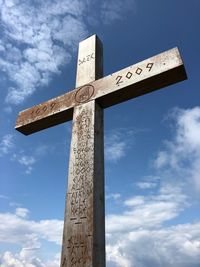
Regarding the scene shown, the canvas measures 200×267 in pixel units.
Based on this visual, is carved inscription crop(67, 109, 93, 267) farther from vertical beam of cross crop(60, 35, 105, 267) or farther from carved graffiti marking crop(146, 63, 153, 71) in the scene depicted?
carved graffiti marking crop(146, 63, 153, 71)

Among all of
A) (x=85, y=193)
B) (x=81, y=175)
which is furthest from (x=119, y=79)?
(x=85, y=193)

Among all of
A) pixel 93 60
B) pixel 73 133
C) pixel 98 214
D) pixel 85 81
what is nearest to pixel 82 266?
pixel 98 214

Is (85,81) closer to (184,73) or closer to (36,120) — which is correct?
(36,120)

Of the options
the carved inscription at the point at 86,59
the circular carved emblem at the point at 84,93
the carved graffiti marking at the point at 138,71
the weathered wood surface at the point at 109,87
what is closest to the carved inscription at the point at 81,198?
the circular carved emblem at the point at 84,93

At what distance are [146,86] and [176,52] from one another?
0.59 metres

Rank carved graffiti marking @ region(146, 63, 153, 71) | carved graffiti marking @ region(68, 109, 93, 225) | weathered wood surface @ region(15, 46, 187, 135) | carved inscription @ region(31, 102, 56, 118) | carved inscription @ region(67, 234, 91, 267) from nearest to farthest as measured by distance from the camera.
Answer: carved inscription @ region(67, 234, 91, 267) → carved graffiti marking @ region(68, 109, 93, 225) → weathered wood surface @ region(15, 46, 187, 135) → carved graffiti marking @ region(146, 63, 153, 71) → carved inscription @ region(31, 102, 56, 118)

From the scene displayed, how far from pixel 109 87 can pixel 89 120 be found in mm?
602

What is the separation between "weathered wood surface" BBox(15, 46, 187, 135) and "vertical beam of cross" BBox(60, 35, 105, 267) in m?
0.13

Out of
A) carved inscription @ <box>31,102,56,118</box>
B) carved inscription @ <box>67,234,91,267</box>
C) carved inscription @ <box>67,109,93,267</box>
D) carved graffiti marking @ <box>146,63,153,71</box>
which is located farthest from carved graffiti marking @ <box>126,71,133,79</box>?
carved inscription @ <box>67,234,91,267</box>

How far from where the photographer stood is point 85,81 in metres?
4.63

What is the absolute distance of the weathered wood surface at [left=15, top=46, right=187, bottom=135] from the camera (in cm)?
385

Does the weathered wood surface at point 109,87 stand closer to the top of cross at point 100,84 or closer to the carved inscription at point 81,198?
the top of cross at point 100,84

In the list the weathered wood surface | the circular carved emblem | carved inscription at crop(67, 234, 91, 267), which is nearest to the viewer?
carved inscription at crop(67, 234, 91, 267)

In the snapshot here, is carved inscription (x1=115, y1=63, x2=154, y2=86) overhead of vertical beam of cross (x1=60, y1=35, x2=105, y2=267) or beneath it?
overhead
